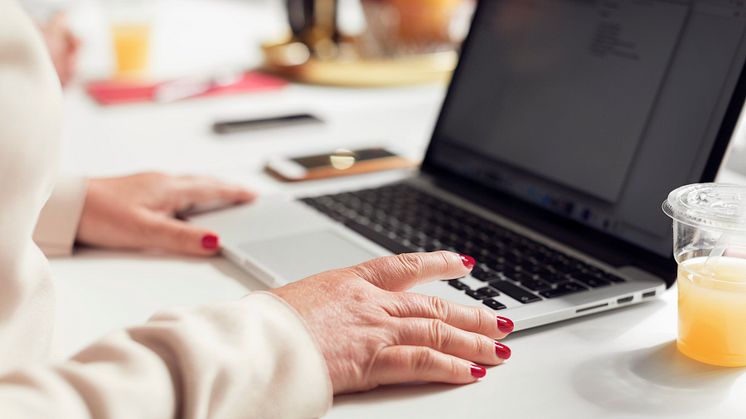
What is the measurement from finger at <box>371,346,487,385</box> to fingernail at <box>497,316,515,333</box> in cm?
5

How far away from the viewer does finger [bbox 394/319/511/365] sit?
0.59 metres

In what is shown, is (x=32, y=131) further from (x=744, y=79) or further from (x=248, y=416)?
(x=744, y=79)

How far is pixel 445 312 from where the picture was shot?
61 cm

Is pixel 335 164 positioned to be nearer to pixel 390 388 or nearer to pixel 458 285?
pixel 458 285

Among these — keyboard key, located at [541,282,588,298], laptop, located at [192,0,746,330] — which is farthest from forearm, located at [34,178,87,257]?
keyboard key, located at [541,282,588,298]

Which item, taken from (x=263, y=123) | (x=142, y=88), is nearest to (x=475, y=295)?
(x=263, y=123)

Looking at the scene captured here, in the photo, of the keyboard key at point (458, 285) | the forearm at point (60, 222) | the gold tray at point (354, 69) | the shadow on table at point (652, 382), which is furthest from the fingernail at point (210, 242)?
the gold tray at point (354, 69)

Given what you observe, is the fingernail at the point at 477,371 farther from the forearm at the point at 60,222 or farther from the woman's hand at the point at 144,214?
the forearm at the point at 60,222

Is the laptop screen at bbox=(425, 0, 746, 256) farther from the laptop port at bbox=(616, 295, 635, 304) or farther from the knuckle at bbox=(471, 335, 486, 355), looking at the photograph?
the knuckle at bbox=(471, 335, 486, 355)

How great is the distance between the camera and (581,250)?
789mm

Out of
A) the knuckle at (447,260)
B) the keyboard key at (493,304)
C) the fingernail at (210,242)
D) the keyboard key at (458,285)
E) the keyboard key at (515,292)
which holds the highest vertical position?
the knuckle at (447,260)

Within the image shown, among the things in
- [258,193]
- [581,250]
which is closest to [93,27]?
[258,193]

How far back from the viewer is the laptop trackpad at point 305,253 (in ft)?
2.43

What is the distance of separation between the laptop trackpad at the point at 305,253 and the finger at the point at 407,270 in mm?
116
